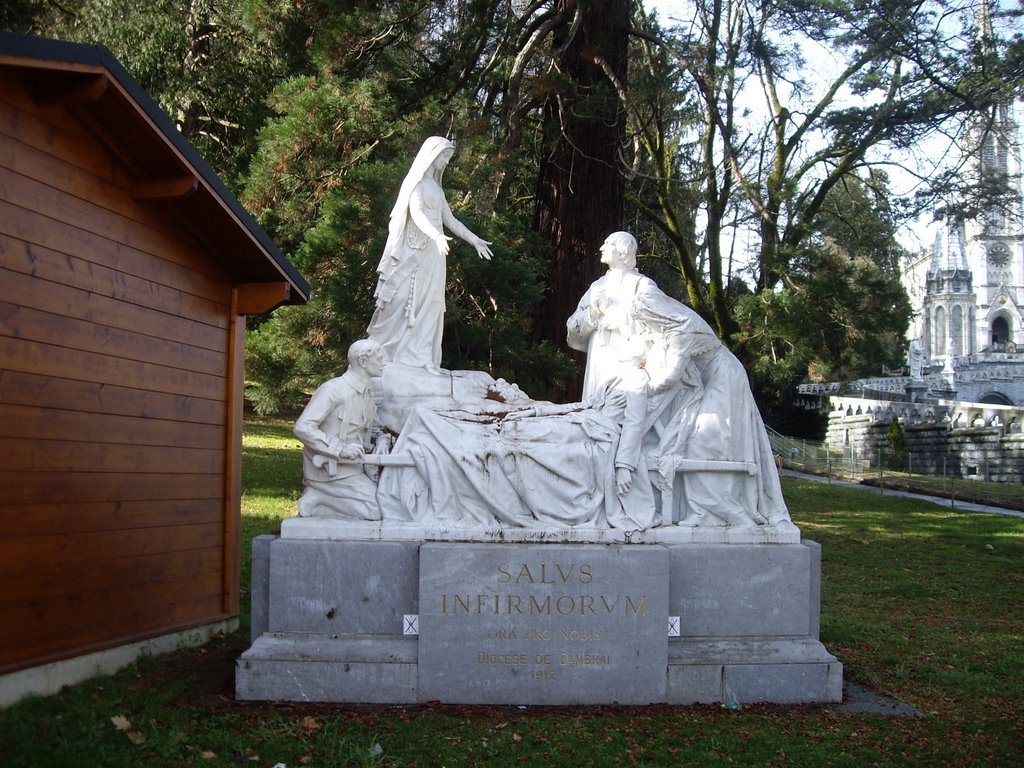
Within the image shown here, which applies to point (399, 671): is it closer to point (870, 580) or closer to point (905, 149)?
point (870, 580)

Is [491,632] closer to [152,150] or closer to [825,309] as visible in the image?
[152,150]

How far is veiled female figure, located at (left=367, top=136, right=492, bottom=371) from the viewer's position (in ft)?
25.4

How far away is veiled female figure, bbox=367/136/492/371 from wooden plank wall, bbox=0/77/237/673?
5.83ft

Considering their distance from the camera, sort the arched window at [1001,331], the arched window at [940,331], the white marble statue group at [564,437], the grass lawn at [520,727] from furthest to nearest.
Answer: the arched window at [1001,331] → the arched window at [940,331] → the white marble statue group at [564,437] → the grass lawn at [520,727]

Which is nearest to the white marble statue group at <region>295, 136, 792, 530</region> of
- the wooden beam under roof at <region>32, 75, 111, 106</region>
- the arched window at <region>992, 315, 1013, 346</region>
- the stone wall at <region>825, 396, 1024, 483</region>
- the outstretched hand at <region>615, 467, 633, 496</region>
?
the outstretched hand at <region>615, 467, 633, 496</region>

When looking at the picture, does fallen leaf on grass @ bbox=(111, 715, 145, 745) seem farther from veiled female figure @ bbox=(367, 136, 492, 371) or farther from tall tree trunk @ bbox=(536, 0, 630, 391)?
tall tree trunk @ bbox=(536, 0, 630, 391)

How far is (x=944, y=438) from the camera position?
3116cm

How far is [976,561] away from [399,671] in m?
9.77

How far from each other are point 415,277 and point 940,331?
72.3m

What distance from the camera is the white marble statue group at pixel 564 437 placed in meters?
6.74

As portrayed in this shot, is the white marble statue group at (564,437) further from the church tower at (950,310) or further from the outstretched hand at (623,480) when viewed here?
the church tower at (950,310)

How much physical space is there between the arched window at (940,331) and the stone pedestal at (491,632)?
71.8 metres

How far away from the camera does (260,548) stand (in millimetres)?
→ 6551

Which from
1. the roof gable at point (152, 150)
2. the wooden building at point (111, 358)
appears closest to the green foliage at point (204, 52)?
the roof gable at point (152, 150)
